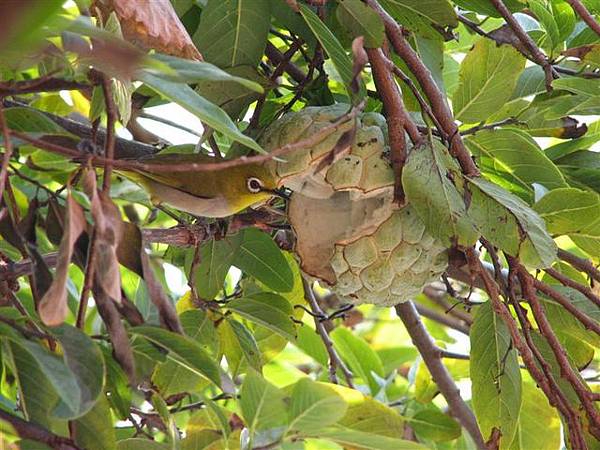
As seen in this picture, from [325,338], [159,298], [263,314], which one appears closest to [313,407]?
[159,298]

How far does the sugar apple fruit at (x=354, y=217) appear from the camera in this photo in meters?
1.10

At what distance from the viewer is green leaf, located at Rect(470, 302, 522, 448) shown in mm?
1248

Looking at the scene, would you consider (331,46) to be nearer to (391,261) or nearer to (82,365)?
(391,261)

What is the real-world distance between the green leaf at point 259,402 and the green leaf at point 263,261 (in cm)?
53

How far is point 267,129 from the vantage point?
118 cm

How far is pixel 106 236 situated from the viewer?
76 cm

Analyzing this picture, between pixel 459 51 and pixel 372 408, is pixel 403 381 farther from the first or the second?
pixel 372 408

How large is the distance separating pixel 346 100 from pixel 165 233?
32 centimetres

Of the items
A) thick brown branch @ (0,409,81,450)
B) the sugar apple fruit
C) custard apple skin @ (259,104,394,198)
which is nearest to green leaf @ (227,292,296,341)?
the sugar apple fruit

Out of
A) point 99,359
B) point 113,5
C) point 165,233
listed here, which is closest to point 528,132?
point 165,233

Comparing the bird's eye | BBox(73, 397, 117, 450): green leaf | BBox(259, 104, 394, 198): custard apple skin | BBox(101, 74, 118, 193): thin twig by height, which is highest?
BBox(101, 74, 118, 193): thin twig

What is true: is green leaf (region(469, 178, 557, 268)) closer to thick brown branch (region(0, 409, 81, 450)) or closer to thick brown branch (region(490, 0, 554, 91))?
thick brown branch (region(490, 0, 554, 91))

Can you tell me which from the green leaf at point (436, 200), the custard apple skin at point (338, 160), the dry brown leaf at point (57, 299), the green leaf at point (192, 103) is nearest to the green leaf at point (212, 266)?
the custard apple skin at point (338, 160)

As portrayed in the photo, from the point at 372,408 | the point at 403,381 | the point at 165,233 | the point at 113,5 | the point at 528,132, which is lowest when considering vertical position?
the point at 403,381
